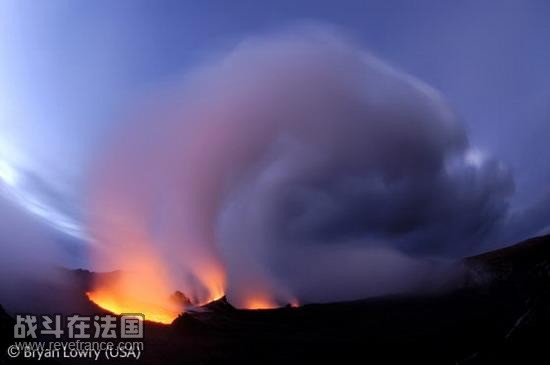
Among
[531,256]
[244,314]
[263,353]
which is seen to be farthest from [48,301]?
[531,256]

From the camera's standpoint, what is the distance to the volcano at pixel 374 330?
2758 cm

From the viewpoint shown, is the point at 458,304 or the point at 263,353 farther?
the point at 458,304

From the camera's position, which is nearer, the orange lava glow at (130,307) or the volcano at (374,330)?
the volcano at (374,330)

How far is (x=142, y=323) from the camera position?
41688mm

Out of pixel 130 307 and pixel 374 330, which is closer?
pixel 130 307

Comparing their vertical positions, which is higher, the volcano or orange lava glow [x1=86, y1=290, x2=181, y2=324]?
orange lava glow [x1=86, y1=290, x2=181, y2=324]

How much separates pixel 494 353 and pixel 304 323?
3839cm

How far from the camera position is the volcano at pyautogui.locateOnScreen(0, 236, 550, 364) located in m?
27.6

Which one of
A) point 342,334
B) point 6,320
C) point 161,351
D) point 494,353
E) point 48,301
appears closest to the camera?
point 494,353

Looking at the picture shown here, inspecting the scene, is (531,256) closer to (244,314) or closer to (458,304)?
(458,304)

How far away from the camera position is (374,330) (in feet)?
191

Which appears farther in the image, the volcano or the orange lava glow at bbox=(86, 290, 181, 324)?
the orange lava glow at bbox=(86, 290, 181, 324)

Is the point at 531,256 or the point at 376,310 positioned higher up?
the point at 531,256

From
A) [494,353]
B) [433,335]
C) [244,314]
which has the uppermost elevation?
[244,314]
